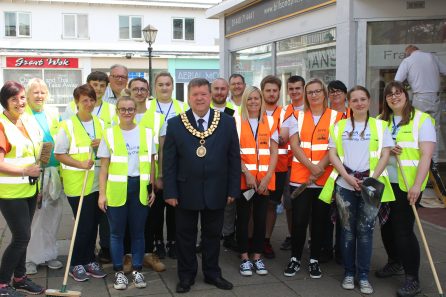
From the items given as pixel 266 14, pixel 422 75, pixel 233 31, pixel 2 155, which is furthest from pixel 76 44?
pixel 2 155

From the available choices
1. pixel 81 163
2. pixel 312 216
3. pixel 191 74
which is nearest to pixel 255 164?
pixel 312 216

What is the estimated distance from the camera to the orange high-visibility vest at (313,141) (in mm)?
5004

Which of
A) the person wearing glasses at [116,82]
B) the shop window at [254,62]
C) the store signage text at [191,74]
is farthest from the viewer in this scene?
the store signage text at [191,74]

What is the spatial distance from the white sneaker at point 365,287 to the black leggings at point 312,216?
22.0 inches

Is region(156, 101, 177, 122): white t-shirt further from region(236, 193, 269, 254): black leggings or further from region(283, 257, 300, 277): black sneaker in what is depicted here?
region(283, 257, 300, 277): black sneaker

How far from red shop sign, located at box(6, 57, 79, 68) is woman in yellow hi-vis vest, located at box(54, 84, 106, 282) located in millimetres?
24305

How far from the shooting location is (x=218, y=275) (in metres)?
4.86

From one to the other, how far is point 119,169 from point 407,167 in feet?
8.61

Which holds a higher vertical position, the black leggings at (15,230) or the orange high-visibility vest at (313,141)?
the orange high-visibility vest at (313,141)

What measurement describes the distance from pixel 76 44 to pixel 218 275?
1005 inches

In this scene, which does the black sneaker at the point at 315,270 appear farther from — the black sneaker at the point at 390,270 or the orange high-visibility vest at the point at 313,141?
the orange high-visibility vest at the point at 313,141

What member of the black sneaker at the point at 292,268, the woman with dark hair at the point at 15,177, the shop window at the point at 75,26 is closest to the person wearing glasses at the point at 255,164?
the black sneaker at the point at 292,268

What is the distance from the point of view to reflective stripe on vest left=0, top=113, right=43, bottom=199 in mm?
4348

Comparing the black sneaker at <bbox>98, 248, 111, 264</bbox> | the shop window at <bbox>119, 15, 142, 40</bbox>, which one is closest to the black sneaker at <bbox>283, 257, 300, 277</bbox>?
the black sneaker at <bbox>98, 248, 111, 264</bbox>
